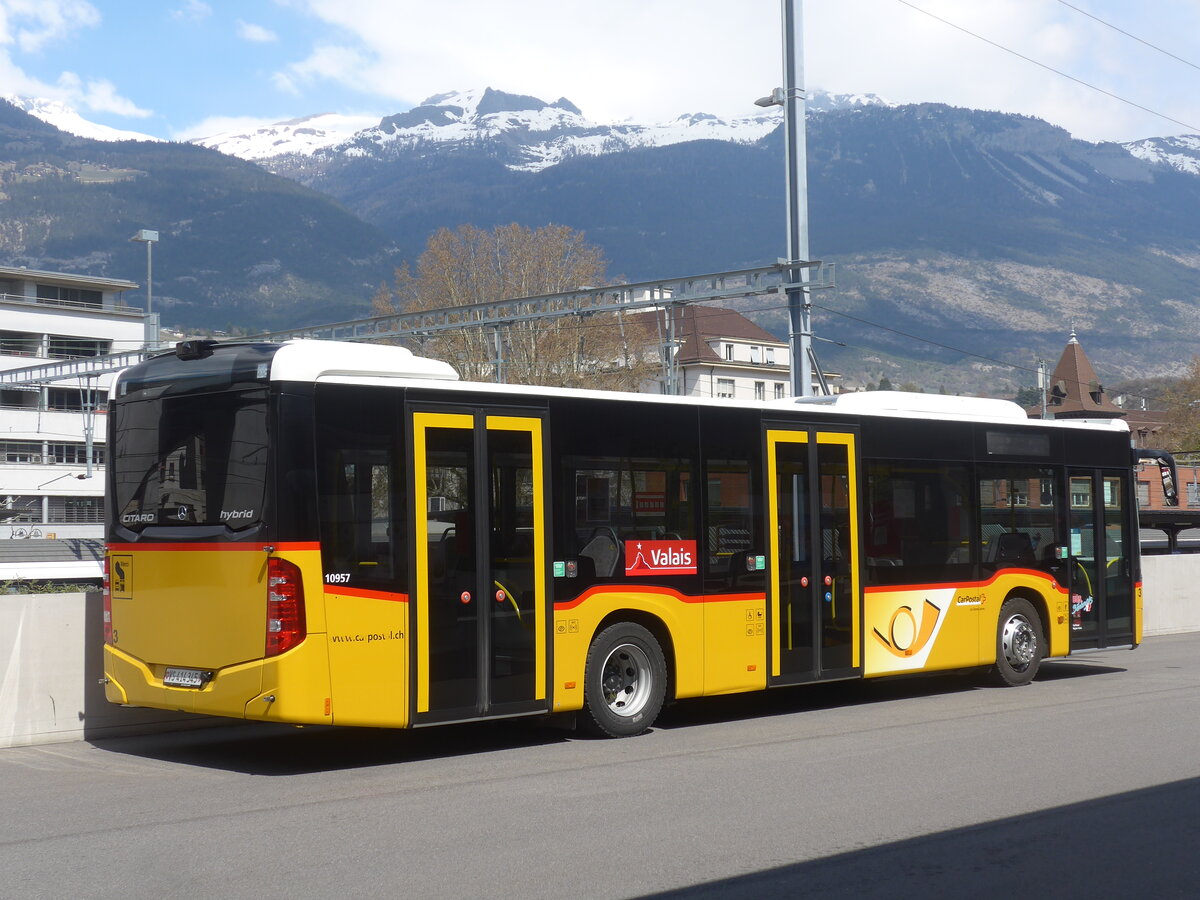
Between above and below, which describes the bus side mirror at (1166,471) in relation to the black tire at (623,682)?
above

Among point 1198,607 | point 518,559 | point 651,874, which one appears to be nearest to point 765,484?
point 518,559

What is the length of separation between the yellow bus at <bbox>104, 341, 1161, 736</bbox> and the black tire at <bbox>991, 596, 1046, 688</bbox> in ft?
2.57

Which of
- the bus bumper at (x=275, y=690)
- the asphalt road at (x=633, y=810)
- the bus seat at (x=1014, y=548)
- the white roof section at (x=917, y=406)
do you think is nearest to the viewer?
the asphalt road at (x=633, y=810)

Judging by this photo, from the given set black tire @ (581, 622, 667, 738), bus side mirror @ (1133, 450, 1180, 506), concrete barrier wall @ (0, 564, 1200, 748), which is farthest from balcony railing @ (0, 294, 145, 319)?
black tire @ (581, 622, 667, 738)

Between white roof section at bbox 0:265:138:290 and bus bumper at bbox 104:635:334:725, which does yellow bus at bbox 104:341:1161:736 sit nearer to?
bus bumper at bbox 104:635:334:725

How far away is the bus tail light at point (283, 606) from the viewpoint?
9.31 m

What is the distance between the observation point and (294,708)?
9273 mm

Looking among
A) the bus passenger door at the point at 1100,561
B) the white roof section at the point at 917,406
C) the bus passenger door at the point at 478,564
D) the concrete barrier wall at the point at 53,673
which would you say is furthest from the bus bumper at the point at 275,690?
the bus passenger door at the point at 1100,561

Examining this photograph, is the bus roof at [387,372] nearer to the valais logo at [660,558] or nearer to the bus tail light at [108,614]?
the valais logo at [660,558]

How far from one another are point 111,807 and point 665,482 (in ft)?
17.1

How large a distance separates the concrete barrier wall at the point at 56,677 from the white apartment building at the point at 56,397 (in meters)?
64.1

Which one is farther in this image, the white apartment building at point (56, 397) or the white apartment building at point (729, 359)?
the white apartment building at point (729, 359)

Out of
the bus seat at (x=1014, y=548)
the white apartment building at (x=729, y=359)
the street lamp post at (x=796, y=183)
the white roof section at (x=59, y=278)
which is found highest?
the white roof section at (x=59, y=278)

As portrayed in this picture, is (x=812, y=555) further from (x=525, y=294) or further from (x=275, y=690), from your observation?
(x=525, y=294)
